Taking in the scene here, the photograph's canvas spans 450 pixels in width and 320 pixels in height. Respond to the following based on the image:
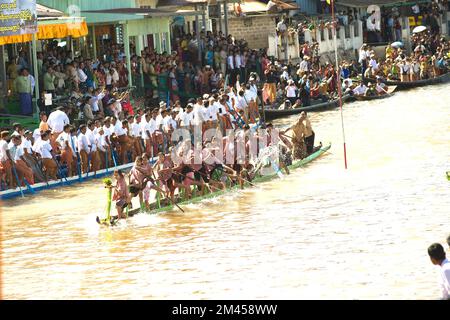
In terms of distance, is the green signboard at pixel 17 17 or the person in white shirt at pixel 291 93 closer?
the green signboard at pixel 17 17

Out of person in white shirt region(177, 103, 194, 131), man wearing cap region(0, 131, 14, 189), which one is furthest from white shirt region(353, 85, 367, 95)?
man wearing cap region(0, 131, 14, 189)

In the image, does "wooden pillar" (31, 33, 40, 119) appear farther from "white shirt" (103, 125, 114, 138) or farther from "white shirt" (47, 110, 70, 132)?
"white shirt" (103, 125, 114, 138)

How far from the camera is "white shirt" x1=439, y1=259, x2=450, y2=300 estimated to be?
12.3 m

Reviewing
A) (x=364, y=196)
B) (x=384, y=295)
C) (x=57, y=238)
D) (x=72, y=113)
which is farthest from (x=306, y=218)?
(x=72, y=113)

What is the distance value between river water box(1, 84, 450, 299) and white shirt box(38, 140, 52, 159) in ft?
2.86

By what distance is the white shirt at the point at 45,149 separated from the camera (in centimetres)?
2705

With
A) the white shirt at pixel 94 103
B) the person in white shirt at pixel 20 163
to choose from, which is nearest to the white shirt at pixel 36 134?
the person in white shirt at pixel 20 163

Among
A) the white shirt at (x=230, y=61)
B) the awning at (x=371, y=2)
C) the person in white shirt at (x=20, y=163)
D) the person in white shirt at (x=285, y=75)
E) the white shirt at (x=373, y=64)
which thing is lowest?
the person in white shirt at (x=20, y=163)

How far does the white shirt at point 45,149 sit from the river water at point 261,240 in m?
0.87

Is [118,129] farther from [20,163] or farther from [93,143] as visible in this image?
[20,163]

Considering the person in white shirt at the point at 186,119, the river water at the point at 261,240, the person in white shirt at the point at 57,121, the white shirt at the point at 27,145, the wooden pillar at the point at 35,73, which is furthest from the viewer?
the person in white shirt at the point at 186,119

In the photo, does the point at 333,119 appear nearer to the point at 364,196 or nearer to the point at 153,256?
the point at 364,196

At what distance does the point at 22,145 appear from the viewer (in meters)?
26.5

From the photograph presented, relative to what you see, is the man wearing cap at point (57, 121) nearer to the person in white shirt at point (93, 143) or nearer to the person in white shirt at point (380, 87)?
the person in white shirt at point (93, 143)
